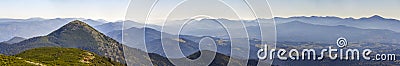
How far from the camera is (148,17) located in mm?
21281

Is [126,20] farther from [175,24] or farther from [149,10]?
[175,24]

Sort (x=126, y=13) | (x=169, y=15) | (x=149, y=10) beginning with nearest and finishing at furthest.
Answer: (x=126, y=13), (x=149, y=10), (x=169, y=15)

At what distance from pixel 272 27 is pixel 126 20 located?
6.32m

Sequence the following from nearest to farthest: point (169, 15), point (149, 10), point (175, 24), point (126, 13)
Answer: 1. point (126, 13)
2. point (149, 10)
3. point (169, 15)
4. point (175, 24)

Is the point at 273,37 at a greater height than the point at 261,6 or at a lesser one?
lesser

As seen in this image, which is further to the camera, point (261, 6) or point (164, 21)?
point (164, 21)

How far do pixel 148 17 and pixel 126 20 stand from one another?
3.83 ft

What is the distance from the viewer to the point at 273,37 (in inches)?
813

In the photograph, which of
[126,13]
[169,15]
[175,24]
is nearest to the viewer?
[126,13]

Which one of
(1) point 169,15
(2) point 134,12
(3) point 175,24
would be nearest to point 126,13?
(2) point 134,12

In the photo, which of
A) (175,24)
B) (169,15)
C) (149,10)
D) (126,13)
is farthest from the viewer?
(175,24)

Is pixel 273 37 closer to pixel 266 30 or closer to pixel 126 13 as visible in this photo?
pixel 266 30

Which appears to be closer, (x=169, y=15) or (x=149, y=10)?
(x=149, y=10)

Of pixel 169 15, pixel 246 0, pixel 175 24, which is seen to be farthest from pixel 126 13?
pixel 175 24
